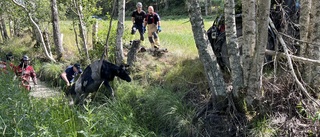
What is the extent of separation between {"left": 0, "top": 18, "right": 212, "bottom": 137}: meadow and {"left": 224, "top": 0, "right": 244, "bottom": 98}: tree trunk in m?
1.07

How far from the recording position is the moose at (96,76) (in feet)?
23.6

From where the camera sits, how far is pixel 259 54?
15.3 ft

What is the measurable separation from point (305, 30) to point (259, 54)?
1127 millimetres

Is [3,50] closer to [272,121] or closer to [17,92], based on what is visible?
[17,92]

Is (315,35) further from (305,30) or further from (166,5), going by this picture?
(166,5)

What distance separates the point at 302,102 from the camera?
16.3 ft

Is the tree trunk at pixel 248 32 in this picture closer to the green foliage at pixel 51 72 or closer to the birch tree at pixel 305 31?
the birch tree at pixel 305 31

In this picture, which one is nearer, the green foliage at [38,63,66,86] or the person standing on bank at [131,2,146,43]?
the person standing on bank at [131,2,146,43]

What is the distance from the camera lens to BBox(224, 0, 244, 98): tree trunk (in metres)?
4.93

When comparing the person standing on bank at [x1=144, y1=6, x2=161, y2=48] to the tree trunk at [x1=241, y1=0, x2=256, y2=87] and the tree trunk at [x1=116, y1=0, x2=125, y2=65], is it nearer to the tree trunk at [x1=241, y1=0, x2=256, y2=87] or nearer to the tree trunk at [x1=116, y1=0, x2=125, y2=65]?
the tree trunk at [x1=116, y1=0, x2=125, y2=65]

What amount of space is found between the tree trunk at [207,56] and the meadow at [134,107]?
0.63 meters

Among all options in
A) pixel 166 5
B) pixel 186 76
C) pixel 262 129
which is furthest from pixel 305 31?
pixel 166 5

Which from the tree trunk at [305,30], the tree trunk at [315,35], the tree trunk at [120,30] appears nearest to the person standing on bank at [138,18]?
the tree trunk at [120,30]

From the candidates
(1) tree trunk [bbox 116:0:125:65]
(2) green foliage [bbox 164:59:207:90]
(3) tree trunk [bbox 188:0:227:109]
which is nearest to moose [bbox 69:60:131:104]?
(2) green foliage [bbox 164:59:207:90]
